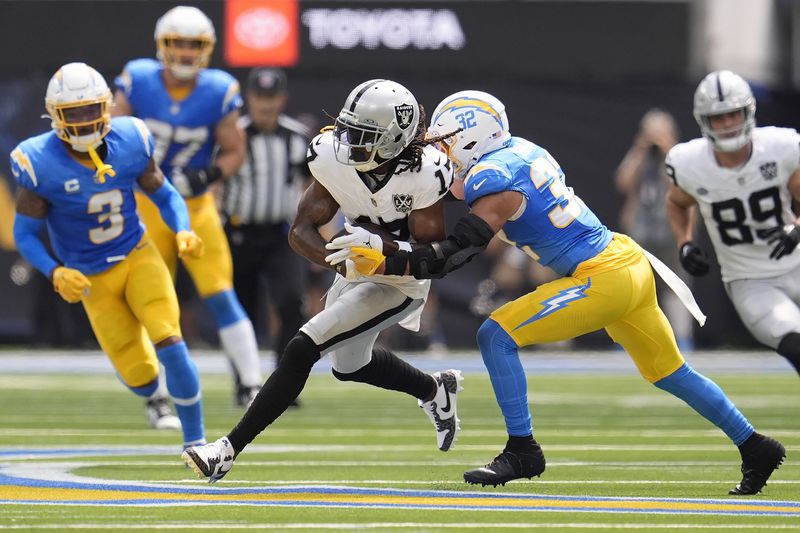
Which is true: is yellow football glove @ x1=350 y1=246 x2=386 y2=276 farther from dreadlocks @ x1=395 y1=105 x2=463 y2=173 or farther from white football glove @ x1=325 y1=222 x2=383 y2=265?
dreadlocks @ x1=395 y1=105 x2=463 y2=173

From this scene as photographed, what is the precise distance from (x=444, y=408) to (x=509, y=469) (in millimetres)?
934

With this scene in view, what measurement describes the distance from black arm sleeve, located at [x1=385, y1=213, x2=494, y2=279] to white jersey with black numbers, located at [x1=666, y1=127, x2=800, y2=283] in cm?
201

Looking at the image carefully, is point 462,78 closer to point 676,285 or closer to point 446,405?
point 446,405

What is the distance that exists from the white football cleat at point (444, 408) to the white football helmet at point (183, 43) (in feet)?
9.17

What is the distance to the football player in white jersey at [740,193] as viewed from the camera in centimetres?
686

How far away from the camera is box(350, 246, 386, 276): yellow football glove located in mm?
5305

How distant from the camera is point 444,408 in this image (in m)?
6.32

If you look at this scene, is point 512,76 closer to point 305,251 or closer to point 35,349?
point 35,349

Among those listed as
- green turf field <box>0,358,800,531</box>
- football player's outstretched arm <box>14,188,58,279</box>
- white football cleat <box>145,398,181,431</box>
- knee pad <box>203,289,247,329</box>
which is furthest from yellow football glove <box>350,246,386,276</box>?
knee pad <box>203,289,247,329</box>

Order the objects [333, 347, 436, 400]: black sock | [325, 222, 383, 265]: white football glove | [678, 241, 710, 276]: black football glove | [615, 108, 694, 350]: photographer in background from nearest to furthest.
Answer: [325, 222, 383, 265]: white football glove, [333, 347, 436, 400]: black sock, [678, 241, 710, 276]: black football glove, [615, 108, 694, 350]: photographer in background

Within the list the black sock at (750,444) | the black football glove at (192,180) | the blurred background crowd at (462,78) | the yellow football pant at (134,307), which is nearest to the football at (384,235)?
the yellow football pant at (134,307)

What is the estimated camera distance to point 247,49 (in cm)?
1488

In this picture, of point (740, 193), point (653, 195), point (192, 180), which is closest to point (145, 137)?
point (192, 180)

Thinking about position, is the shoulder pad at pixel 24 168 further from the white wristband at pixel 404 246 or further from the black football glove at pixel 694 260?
the black football glove at pixel 694 260
